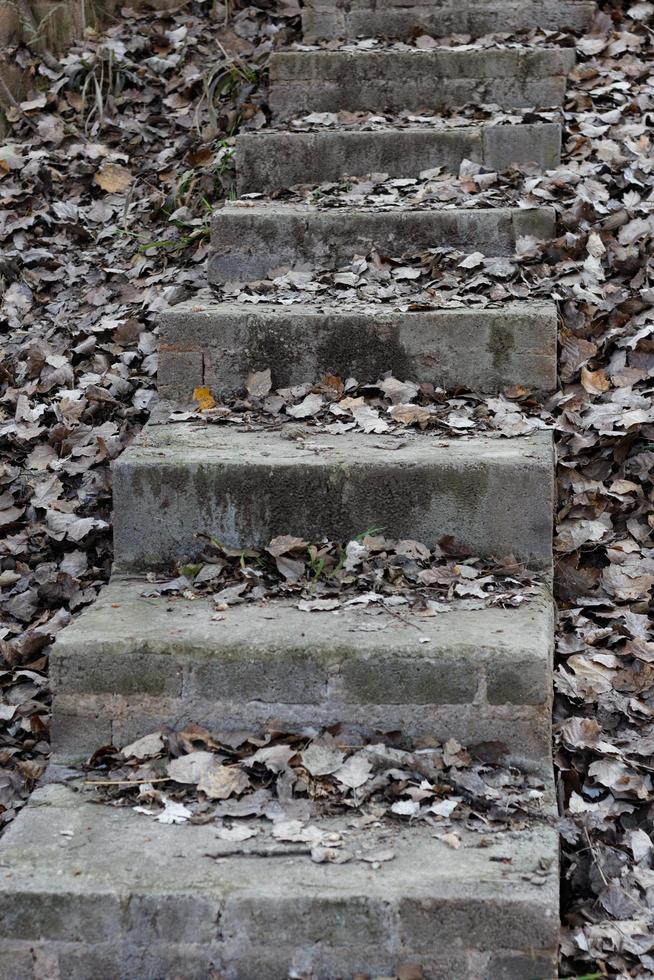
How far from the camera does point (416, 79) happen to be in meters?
5.44

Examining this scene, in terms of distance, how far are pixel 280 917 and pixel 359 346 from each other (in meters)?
2.14

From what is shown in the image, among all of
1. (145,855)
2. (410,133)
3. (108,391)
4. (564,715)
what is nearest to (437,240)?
(410,133)

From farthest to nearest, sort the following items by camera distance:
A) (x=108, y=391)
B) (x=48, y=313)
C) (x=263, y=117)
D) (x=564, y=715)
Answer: (x=263, y=117) → (x=48, y=313) → (x=108, y=391) → (x=564, y=715)

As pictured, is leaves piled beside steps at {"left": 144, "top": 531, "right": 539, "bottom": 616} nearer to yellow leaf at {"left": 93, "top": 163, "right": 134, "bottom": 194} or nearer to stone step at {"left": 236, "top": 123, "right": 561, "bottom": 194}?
stone step at {"left": 236, "top": 123, "right": 561, "bottom": 194}

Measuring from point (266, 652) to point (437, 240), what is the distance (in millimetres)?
2250

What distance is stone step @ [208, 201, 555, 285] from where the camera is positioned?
4434mm

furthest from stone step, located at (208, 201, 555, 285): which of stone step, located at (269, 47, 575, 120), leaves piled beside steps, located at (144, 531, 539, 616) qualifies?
leaves piled beside steps, located at (144, 531, 539, 616)

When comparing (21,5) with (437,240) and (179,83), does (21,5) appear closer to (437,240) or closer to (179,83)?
(179,83)

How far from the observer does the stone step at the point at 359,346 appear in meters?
3.85

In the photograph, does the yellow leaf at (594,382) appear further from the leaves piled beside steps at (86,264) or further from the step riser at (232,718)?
the leaves piled beside steps at (86,264)

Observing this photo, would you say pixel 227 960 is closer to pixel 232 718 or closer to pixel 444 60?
pixel 232 718

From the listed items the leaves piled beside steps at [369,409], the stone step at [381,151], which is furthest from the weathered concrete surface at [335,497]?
the stone step at [381,151]

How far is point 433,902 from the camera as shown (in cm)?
231

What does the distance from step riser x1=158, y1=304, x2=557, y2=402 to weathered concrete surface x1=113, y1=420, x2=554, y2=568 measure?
52 centimetres
